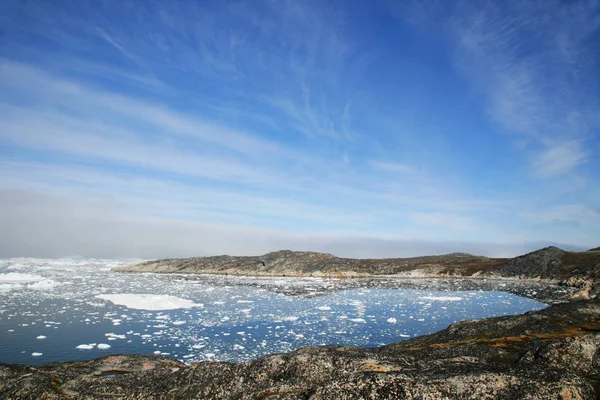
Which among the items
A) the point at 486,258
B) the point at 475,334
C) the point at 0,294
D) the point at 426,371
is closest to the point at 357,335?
the point at 475,334

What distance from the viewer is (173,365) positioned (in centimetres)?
1474

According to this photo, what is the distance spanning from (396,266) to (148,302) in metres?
103

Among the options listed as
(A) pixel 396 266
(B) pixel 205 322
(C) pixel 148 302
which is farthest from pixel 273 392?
(A) pixel 396 266

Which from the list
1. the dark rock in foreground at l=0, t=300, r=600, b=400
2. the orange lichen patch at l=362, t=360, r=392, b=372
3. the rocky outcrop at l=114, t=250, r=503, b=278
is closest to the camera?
the dark rock in foreground at l=0, t=300, r=600, b=400

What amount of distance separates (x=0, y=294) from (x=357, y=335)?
54150 mm

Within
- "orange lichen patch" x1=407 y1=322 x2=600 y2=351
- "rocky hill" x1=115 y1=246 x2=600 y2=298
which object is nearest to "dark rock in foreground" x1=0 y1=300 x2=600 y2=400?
"orange lichen patch" x1=407 y1=322 x2=600 y2=351

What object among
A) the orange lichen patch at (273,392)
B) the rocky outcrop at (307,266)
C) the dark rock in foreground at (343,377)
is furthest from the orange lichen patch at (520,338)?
the rocky outcrop at (307,266)

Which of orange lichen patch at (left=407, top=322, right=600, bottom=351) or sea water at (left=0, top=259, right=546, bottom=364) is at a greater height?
orange lichen patch at (left=407, top=322, right=600, bottom=351)

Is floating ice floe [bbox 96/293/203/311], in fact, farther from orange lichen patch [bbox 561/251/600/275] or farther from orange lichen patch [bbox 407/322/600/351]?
orange lichen patch [bbox 561/251/600/275]

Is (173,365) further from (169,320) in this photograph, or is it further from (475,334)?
(169,320)

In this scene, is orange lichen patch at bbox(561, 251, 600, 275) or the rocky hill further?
the rocky hill

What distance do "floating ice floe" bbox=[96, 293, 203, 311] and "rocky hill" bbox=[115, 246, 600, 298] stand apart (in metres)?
75.2

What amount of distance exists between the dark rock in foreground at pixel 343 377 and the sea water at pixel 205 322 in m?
13.5

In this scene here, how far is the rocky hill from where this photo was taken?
104 m
